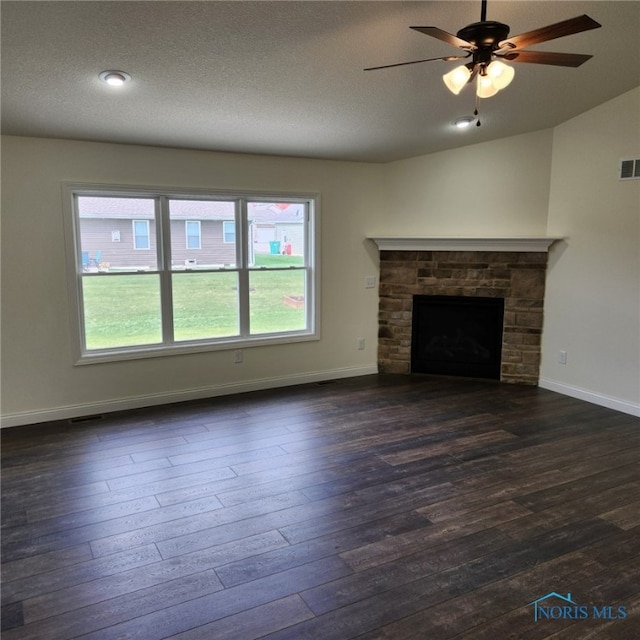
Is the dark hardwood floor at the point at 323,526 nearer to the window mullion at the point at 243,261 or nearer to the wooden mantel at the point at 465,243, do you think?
the window mullion at the point at 243,261

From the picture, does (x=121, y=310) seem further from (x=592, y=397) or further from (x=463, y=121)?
(x=592, y=397)

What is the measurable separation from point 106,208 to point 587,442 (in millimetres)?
4448

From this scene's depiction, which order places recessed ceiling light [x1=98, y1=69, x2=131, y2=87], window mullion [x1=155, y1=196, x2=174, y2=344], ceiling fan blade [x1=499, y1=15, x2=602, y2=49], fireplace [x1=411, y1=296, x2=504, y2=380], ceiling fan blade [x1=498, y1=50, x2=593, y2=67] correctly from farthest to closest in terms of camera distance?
fireplace [x1=411, y1=296, x2=504, y2=380] < window mullion [x1=155, y1=196, x2=174, y2=344] < recessed ceiling light [x1=98, y1=69, x2=131, y2=87] < ceiling fan blade [x1=498, y1=50, x2=593, y2=67] < ceiling fan blade [x1=499, y1=15, x2=602, y2=49]

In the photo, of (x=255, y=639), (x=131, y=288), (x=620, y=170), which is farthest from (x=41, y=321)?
(x=620, y=170)

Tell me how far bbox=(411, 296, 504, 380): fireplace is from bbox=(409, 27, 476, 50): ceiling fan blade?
3406 mm

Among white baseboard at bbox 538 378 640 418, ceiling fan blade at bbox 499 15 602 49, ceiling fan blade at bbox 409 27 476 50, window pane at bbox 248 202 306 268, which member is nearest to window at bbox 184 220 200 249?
window pane at bbox 248 202 306 268

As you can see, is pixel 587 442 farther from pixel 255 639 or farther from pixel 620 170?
pixel 255 639

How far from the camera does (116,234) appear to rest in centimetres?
433

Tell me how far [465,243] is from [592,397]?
6.48 feet

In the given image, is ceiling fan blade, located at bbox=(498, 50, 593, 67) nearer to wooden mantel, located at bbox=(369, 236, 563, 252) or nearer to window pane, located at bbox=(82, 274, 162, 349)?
wooden mantel, located at bbox=(369, 236, 563, 252)

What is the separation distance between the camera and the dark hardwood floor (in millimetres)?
1993

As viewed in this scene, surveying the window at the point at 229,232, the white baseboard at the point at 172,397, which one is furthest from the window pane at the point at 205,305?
the white baseboard at the point at 172,397

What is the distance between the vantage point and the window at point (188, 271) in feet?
14.0

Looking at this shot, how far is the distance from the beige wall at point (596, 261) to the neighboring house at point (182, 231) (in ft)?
8.86
